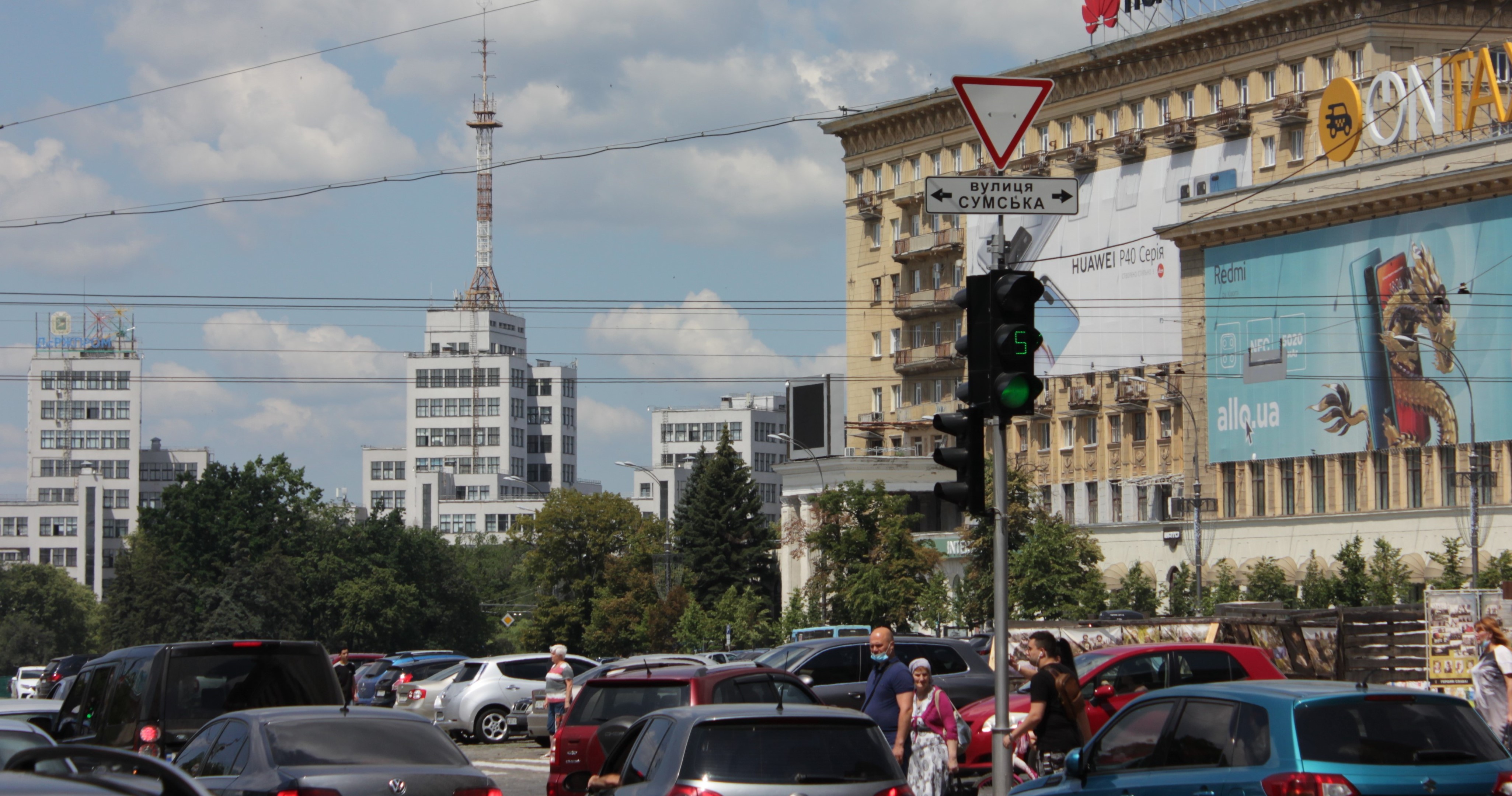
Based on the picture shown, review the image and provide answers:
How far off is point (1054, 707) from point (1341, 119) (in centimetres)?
5571

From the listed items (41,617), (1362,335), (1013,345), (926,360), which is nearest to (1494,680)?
(1013,345)

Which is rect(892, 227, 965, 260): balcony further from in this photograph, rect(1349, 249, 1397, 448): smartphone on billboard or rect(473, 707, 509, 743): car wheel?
rect(473, 707, 509, 743): car wheel

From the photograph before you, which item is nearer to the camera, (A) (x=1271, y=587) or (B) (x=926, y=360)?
(A) (x=1271, y=587)

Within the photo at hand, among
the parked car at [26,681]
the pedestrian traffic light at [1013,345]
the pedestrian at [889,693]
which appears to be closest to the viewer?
the pedestrian traffic light at [1013,345]

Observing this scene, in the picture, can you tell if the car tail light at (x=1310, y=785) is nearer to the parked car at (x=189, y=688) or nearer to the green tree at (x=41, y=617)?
the parked car at (x=189, y=688)

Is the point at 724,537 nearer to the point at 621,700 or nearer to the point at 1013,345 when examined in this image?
the point at 621,700

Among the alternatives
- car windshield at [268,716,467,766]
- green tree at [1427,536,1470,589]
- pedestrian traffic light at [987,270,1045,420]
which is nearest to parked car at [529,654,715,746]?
car windshield at [268,716,467,766]

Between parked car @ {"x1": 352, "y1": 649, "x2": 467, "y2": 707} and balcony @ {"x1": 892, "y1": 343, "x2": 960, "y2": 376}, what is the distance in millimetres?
47064

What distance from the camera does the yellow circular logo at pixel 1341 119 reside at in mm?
64188

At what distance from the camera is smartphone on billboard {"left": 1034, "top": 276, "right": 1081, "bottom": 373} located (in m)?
80.9

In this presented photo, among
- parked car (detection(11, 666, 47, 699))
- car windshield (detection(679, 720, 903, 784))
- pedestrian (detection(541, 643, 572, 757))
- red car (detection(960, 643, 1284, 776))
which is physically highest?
car windshield (detection(679, 720, 903, 784))

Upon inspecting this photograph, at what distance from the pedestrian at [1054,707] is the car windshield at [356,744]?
4465mm

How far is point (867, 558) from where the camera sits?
222 ft

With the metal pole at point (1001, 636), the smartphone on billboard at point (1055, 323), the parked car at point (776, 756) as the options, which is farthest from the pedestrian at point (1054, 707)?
the smartphone on billboard at point (1055, 323)
